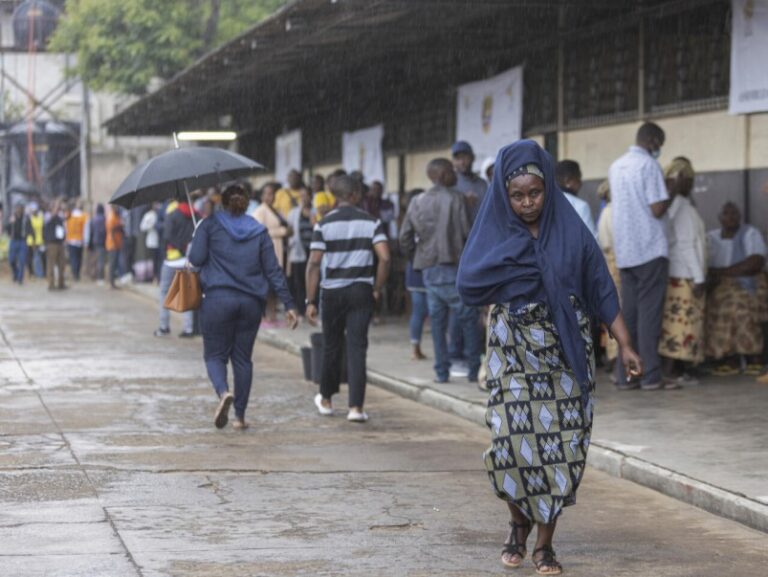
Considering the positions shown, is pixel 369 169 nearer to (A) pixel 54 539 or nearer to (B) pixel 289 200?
(B) pixel 289 200

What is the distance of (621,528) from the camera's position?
7.80 meters

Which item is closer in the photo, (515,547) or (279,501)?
(515,547)

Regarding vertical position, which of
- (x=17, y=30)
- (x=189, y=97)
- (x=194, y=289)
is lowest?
(x=194, y=289)

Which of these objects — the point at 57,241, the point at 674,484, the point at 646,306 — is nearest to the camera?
the point at 674,484

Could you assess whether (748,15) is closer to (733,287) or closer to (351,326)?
(733,287)

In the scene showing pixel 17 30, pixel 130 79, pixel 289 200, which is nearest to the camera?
pixel 289 200

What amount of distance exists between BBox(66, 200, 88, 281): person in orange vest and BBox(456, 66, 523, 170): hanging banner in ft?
59.7

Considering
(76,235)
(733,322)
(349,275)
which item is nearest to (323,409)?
(349,275)

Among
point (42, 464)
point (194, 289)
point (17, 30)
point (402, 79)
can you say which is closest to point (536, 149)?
point (42, 464)

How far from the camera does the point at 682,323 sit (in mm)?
13195

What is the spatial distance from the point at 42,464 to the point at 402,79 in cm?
1451

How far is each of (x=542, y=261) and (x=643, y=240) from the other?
20.3 ft

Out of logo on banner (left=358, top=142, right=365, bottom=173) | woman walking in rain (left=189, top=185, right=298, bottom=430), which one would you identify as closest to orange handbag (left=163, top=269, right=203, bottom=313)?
woman walking in rain (left=189, top=185, right=298, bottom=430)

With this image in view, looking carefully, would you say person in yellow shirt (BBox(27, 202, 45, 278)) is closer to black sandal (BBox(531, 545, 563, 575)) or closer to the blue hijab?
the blue hijab
